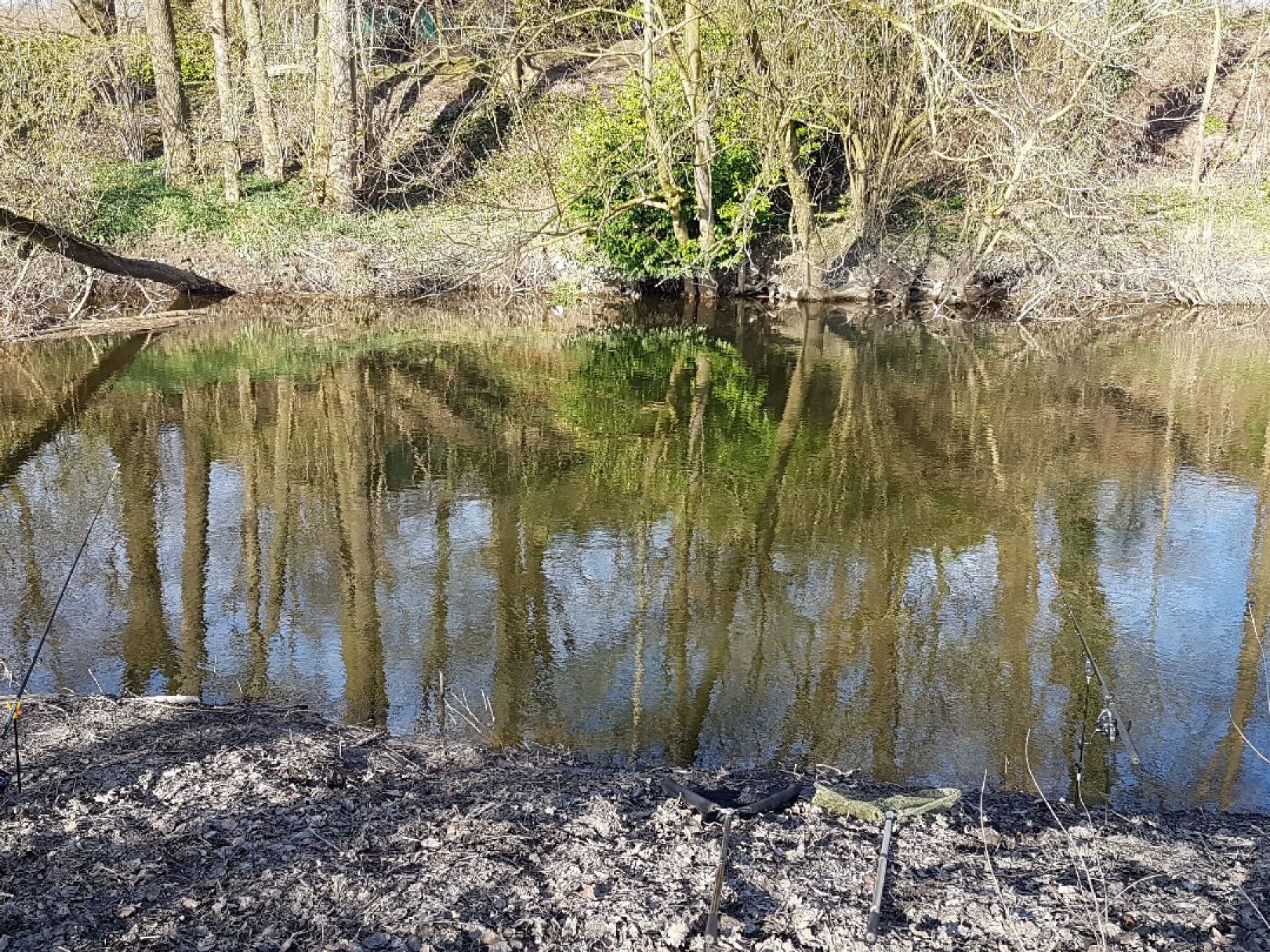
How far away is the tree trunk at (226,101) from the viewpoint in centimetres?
2302

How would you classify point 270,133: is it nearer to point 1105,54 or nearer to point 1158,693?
point 1105,54

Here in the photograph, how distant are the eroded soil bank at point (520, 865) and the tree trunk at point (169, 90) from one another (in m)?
21.8

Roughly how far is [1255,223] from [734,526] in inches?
685

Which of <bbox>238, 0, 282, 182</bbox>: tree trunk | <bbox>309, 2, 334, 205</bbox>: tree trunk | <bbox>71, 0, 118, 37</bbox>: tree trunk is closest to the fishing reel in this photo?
<bbox>309, 2, 334, 205</bbox>: tree trunk

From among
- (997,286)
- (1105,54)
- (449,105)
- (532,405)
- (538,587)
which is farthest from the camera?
(449,105)

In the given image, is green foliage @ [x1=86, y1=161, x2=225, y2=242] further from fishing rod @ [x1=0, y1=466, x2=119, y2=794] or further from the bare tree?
fishing rod @ [x1=0, y1=466, x2=119, y2=794]

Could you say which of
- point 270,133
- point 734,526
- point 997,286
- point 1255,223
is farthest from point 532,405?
point 1255,223

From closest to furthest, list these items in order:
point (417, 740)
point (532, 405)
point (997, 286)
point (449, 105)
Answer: point (417, 740) < point (532, 405) < point (997, 286) < point (449, 105)

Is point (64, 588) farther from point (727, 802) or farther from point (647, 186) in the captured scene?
point (647, 186)

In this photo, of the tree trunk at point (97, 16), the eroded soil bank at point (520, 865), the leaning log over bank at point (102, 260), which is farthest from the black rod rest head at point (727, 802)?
the tree trunk at point (97, 16)

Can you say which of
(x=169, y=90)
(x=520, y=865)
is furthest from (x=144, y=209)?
(x=520, y=865)

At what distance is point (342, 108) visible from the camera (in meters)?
22.9

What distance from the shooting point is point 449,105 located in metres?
28.8

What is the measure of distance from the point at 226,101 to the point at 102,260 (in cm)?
762
